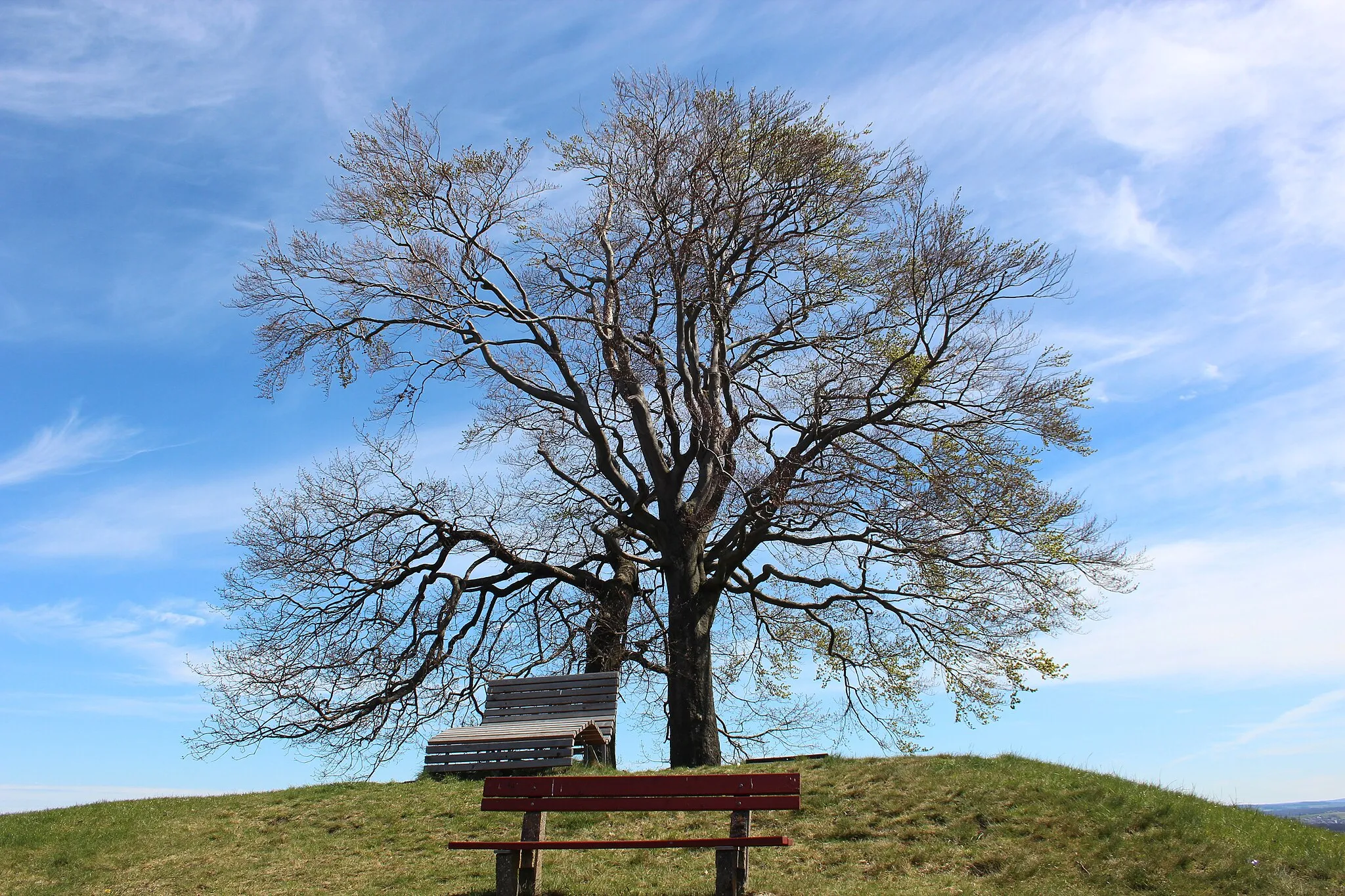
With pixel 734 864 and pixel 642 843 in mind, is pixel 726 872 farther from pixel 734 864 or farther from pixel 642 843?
pixel 642 843

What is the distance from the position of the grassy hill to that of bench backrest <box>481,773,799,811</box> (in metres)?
0.86

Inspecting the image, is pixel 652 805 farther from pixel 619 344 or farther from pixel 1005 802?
pixel 619 344

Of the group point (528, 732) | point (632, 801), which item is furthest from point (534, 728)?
point (632, 801)

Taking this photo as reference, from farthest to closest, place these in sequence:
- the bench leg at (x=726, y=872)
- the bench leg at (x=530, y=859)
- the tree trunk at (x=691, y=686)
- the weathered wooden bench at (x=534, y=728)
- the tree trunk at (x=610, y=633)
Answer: the tree trunk at (x=610, y=633) → the tree trunk at (x=691, y=686) → the weathered wooden bench at (x=534, y=728) → the bench leg at (x=530, y=859) → the bench leg at (x=726, y=872)

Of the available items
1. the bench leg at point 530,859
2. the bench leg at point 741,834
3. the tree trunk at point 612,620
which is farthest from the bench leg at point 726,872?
the tree trunk at point 612,620

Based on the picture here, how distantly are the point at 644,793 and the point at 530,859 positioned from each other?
1166mm

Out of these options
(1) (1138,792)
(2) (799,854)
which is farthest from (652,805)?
(1) (1138,792)

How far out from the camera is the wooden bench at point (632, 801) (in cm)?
780

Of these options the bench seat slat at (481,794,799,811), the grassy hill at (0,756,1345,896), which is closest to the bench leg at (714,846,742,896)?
the bench seat slat at (481,794,799,811)

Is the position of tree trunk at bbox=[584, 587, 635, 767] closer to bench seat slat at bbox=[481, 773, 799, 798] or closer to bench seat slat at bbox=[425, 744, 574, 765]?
bench seat slat at bbox=[425, 744, 574, 765]

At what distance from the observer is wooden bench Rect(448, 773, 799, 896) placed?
7805mm

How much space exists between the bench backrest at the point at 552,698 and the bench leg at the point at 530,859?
17.9 feet

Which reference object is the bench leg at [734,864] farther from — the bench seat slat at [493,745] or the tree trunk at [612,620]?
the tree trunk at [612,620]

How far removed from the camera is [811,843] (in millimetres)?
9602
